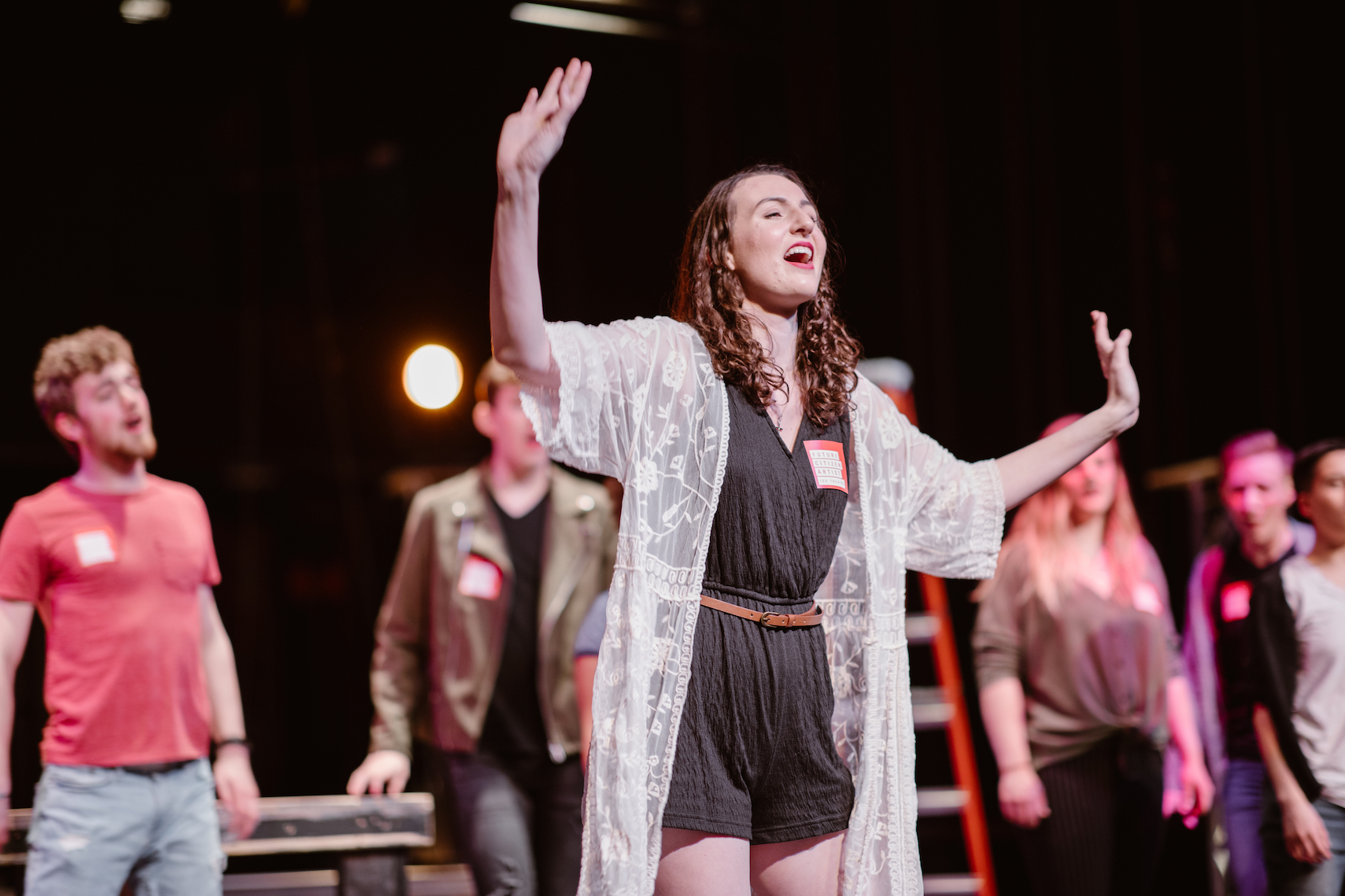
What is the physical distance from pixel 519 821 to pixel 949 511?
1.61 metres

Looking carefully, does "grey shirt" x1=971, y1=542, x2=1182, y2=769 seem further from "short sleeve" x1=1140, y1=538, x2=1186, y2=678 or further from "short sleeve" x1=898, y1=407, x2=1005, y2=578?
"short sleeve" x1=898, y1=407, x2=1005, y2=578

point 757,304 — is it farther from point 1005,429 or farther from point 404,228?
point 404,228

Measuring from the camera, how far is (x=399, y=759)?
3.37m

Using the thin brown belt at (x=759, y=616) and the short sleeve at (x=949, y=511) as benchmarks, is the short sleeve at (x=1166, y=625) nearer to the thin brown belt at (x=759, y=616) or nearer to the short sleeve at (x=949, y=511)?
the short sleeve at (x=949, y=511)

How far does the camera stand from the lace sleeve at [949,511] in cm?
211

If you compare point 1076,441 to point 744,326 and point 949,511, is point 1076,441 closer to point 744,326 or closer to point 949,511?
point 949,511

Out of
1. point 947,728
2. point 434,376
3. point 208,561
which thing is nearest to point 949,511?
point 208,561

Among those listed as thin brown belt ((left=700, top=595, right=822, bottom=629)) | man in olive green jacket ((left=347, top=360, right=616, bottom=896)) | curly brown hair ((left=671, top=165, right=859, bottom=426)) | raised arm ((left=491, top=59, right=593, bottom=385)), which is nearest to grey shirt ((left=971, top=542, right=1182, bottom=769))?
man in olive green jacket ((left=347, top=360, right=616, bottom=896))

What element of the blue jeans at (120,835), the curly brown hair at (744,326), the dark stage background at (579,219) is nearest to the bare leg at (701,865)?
the curly brown hair at (744,326)

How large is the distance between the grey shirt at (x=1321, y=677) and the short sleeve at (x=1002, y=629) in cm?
73

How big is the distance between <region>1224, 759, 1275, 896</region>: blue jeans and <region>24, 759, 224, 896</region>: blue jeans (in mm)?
2687

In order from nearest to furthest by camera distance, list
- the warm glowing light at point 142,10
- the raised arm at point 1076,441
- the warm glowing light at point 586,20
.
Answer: the raised arm at point 1076,441 → the warm glowing light at point 142,10 → the warm glowing light at point 586,20

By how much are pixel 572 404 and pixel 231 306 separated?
6.16m

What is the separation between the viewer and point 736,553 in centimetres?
178
